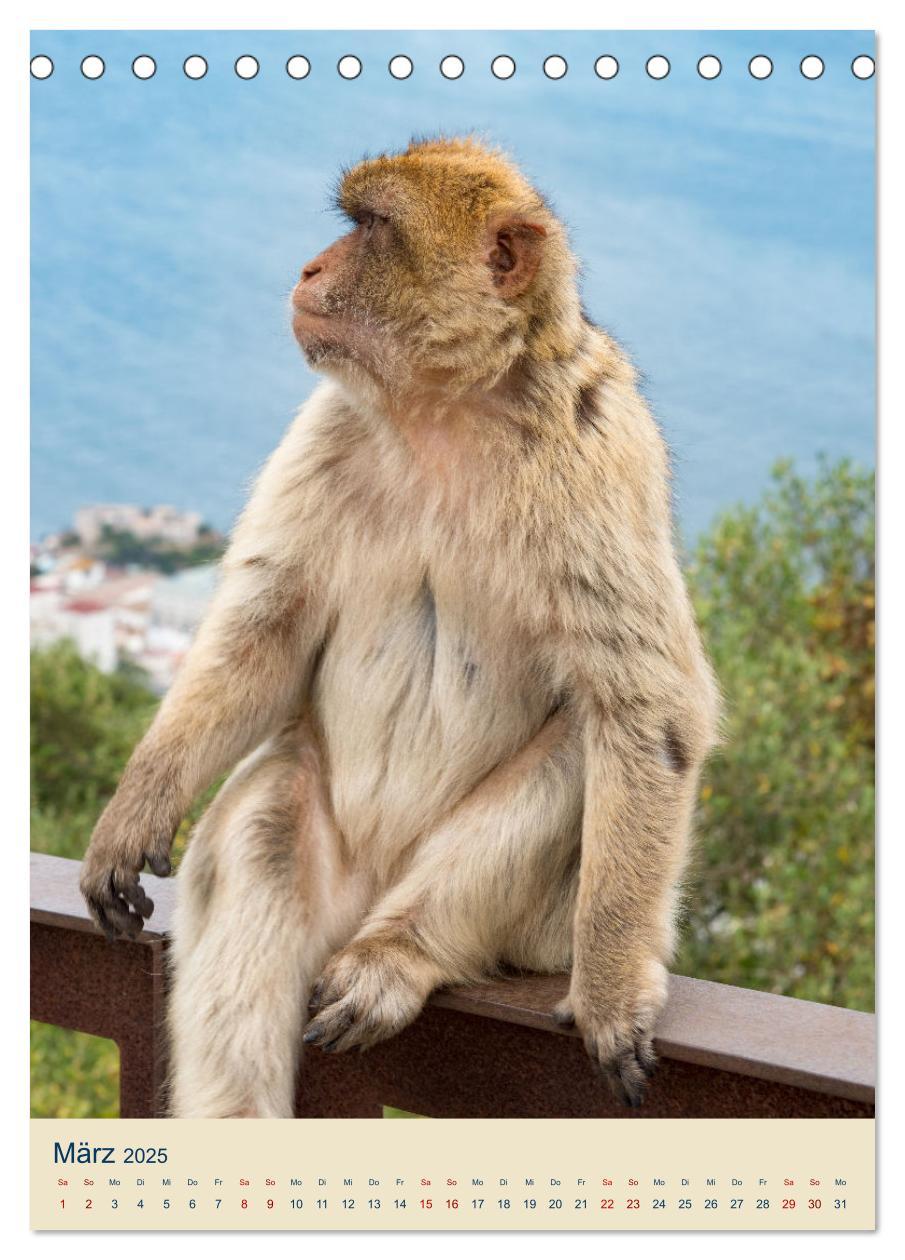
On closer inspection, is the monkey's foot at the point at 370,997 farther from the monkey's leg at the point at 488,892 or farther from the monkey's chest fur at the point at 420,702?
the monkey's chest fur at the point at 420,702

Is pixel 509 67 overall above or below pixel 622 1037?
above

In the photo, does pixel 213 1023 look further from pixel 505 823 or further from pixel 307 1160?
pixel 505 823

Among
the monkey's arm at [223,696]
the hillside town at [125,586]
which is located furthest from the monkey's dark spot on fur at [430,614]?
the hillside town at [125,586]

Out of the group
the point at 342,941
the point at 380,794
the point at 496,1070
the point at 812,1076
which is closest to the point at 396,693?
the point at 380,794

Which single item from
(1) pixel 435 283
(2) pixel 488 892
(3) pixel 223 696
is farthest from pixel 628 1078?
(1) pixel 435 283

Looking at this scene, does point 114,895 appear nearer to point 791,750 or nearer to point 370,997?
point 370,997

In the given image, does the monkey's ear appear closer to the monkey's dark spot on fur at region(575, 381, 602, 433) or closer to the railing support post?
the monkey's dark spot on fur at region(575, 381, 602, 433)
